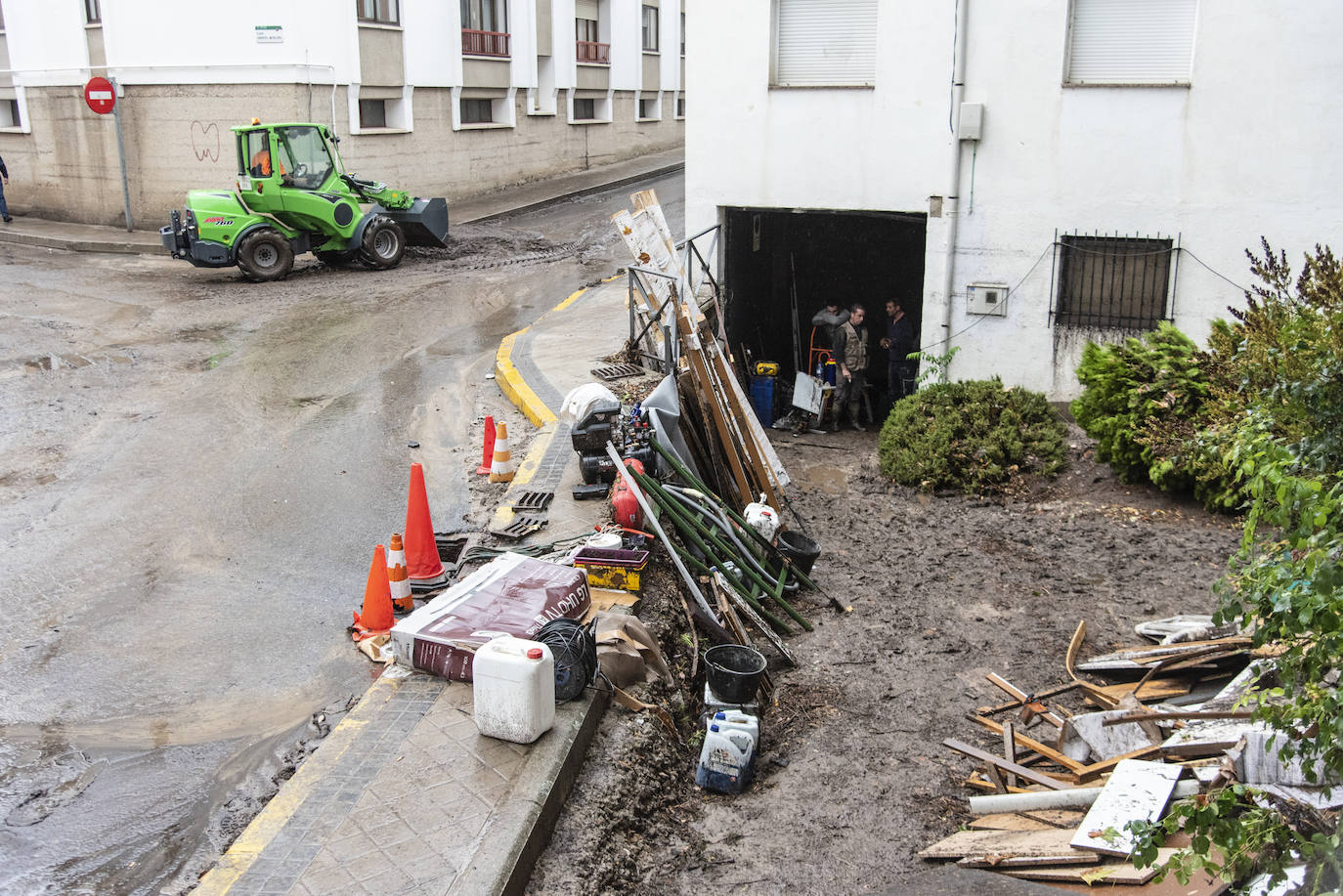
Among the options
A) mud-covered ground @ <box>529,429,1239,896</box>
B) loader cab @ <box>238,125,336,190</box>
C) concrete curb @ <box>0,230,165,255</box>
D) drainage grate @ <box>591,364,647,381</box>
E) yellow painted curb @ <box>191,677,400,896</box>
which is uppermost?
loader cab @ <box>238,125,336,190</box>

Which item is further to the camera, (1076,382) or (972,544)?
(1076,382)

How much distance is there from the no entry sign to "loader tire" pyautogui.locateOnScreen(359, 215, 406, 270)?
693 centimetres

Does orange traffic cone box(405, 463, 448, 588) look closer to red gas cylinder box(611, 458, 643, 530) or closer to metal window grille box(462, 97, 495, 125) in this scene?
red gas cylinder box(611, 458, 643, 530)

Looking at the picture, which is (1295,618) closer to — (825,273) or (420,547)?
(420,547)

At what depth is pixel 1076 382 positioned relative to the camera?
1340 centimetres

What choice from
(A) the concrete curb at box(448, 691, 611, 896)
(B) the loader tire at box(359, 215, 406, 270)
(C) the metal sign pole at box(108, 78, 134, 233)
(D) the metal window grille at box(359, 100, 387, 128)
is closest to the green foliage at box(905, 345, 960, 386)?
(A) the concrete curb at box(448, 691, 611, 896)

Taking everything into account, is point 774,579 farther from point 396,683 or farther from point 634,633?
point 396,683

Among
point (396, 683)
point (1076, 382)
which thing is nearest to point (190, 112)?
point (1076, 382)

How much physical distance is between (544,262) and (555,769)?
16.5 metres

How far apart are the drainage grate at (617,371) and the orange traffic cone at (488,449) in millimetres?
2232

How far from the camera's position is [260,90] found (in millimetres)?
22109

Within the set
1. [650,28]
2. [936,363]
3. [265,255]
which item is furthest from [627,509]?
[650,28]

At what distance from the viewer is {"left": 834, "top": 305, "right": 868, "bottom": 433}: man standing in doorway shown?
49.1 ft

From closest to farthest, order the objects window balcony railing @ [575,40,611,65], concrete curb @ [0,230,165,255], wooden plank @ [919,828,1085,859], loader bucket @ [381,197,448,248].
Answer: wooden plank @ [919,828,1085,859] < loader bucket @ [381,197,448,248] < concrete curb @ [0,230,165,255] < window balcony railing @ [575,40,611,65]
